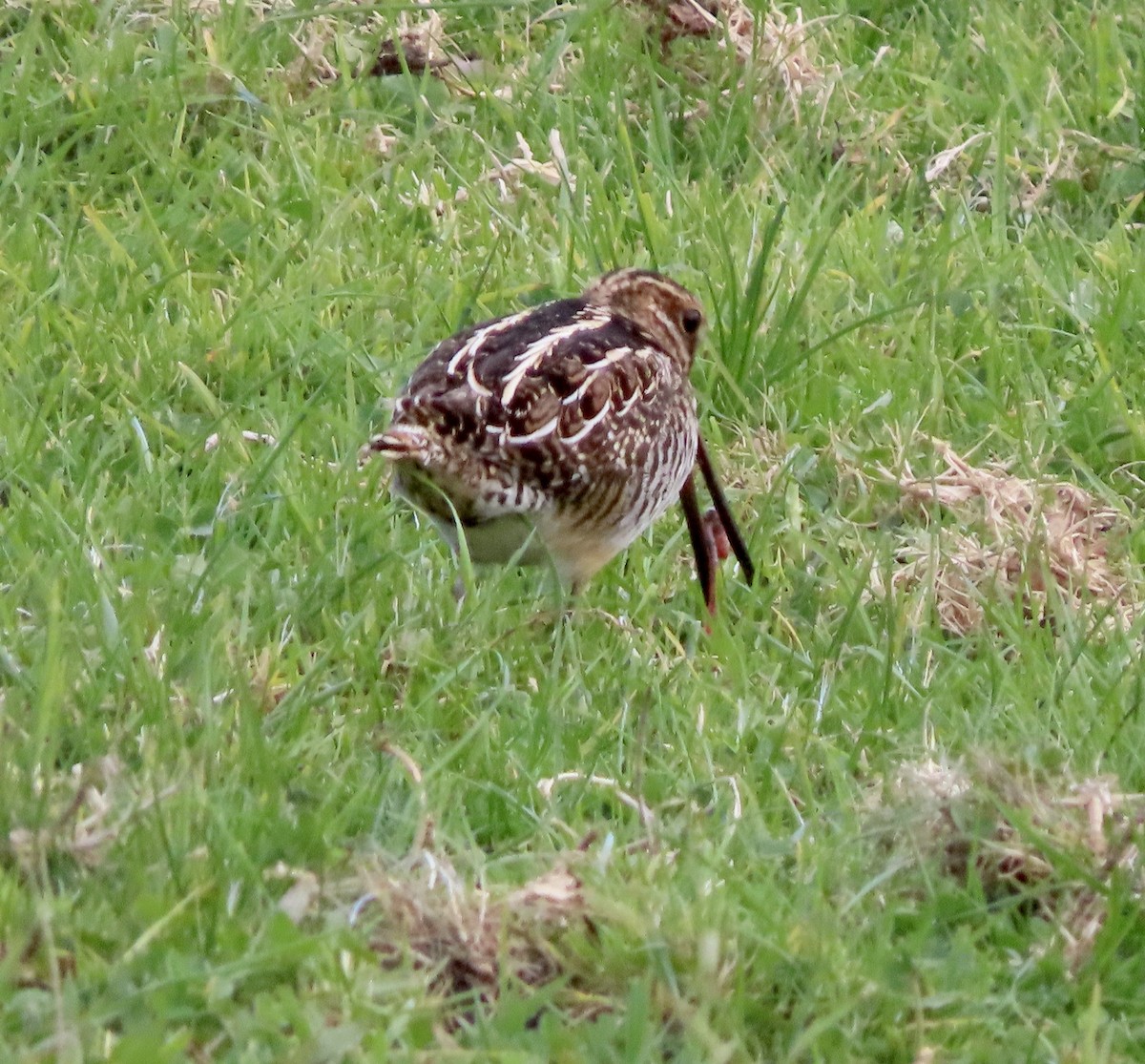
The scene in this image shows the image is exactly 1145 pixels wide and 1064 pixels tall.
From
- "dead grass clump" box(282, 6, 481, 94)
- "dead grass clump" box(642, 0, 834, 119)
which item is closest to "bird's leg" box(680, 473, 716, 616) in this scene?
"dead grass clump" box(642, 0, 834, 119)

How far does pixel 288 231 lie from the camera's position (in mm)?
5766

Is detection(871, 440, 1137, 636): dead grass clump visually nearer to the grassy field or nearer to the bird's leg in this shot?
the grassy field

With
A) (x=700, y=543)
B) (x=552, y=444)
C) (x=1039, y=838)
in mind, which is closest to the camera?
(x=1039, y=838)

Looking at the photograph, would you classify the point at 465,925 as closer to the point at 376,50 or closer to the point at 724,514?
the point at 724,514

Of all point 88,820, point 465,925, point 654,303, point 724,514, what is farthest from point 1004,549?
point 88,820

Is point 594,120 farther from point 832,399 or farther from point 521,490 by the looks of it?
point 521,490

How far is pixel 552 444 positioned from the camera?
14.1 feet

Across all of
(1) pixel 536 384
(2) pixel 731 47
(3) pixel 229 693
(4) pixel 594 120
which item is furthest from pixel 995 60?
(3) pixel 229 693

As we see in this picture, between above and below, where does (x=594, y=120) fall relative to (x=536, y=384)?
below

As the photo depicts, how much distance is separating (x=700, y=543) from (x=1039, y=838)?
1.53 m

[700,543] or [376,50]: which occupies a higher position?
[376,50]

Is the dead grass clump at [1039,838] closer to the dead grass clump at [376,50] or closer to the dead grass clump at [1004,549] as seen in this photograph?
the dead grass clump at [1004,549]

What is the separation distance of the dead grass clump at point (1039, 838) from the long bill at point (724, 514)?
1192 millimetres

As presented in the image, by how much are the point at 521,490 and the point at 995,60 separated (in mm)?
3334
